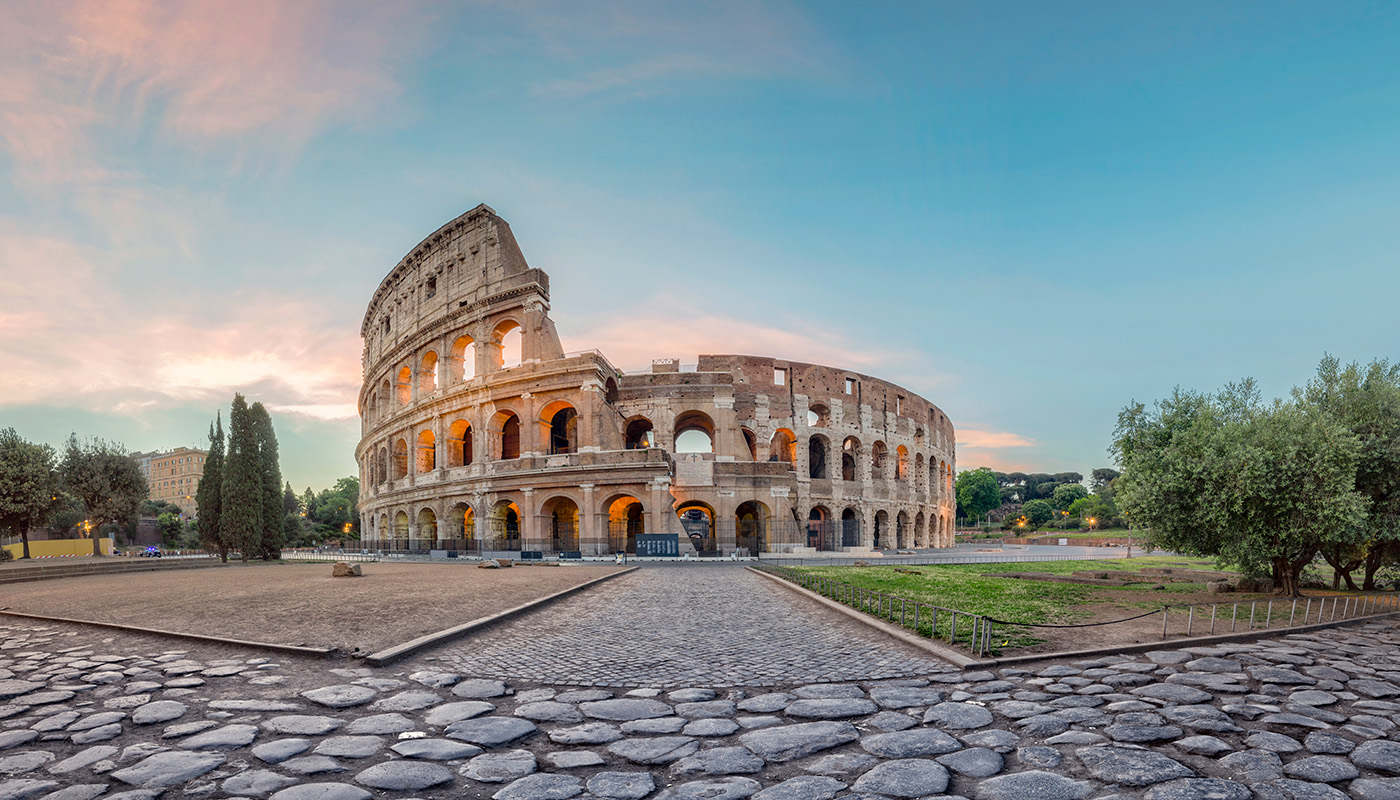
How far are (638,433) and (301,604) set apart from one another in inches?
1241

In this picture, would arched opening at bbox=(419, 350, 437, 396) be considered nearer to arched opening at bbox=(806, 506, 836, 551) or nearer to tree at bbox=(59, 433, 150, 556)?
tree at bbox=(59, 433, 150, 556)

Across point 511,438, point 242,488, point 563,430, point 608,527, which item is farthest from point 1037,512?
point 242,488

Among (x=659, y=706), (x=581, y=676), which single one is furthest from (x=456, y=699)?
(x=659, y=706)

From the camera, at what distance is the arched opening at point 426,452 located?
4031 cm

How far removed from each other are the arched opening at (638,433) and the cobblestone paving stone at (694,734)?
3396 cm

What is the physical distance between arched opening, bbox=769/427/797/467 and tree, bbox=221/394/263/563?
28.1 metres

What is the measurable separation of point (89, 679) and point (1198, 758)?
8.39 m

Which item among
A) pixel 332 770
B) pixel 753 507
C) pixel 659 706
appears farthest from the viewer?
pixel 753 507

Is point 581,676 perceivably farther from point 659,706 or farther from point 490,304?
point 490,304

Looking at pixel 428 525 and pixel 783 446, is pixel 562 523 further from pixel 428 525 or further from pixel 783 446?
pixel 783 446

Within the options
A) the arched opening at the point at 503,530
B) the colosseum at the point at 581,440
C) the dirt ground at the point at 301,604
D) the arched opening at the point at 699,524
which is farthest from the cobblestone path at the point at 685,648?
the arched opening at the point at 699,524

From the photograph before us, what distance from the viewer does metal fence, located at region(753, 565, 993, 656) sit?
7012 mm

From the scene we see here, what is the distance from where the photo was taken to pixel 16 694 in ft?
16.8

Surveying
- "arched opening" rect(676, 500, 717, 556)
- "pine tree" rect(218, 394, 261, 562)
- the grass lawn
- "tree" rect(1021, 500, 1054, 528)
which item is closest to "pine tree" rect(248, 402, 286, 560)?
"pine tree" rect(218, 394, 261, 562)
